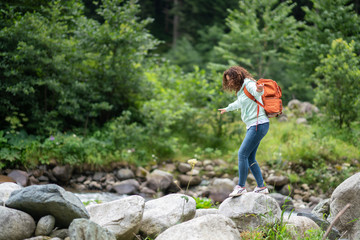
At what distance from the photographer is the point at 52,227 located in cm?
323

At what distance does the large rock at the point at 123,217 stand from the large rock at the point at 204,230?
1.26ft

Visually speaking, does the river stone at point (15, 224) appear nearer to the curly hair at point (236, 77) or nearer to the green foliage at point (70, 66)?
the curly hair at point (236, 77)

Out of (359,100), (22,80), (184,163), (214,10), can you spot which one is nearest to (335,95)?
(359,100)

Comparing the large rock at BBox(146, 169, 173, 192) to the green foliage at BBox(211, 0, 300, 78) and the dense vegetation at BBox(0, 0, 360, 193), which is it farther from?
the green foliage at BBox(211, 0, 300, 78)

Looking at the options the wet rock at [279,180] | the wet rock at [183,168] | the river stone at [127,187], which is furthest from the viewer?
the wet rock at [183,168]

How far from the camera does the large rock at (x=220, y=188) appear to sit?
7.38 m

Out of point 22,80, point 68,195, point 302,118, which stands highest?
point 22,80

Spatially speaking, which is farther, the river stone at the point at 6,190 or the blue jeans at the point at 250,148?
the river stone at the point at 6,190

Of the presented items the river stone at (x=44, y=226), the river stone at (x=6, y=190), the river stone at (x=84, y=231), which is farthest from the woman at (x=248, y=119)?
the river stone at (x=6, y=190)

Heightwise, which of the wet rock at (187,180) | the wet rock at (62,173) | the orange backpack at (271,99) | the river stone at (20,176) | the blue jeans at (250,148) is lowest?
the wet rock at (187,180)

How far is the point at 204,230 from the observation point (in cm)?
305

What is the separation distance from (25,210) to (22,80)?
215 inches

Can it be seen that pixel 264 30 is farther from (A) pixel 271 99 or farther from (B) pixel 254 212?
(B) pixel 254 212

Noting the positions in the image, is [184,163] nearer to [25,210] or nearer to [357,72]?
[357,72]
